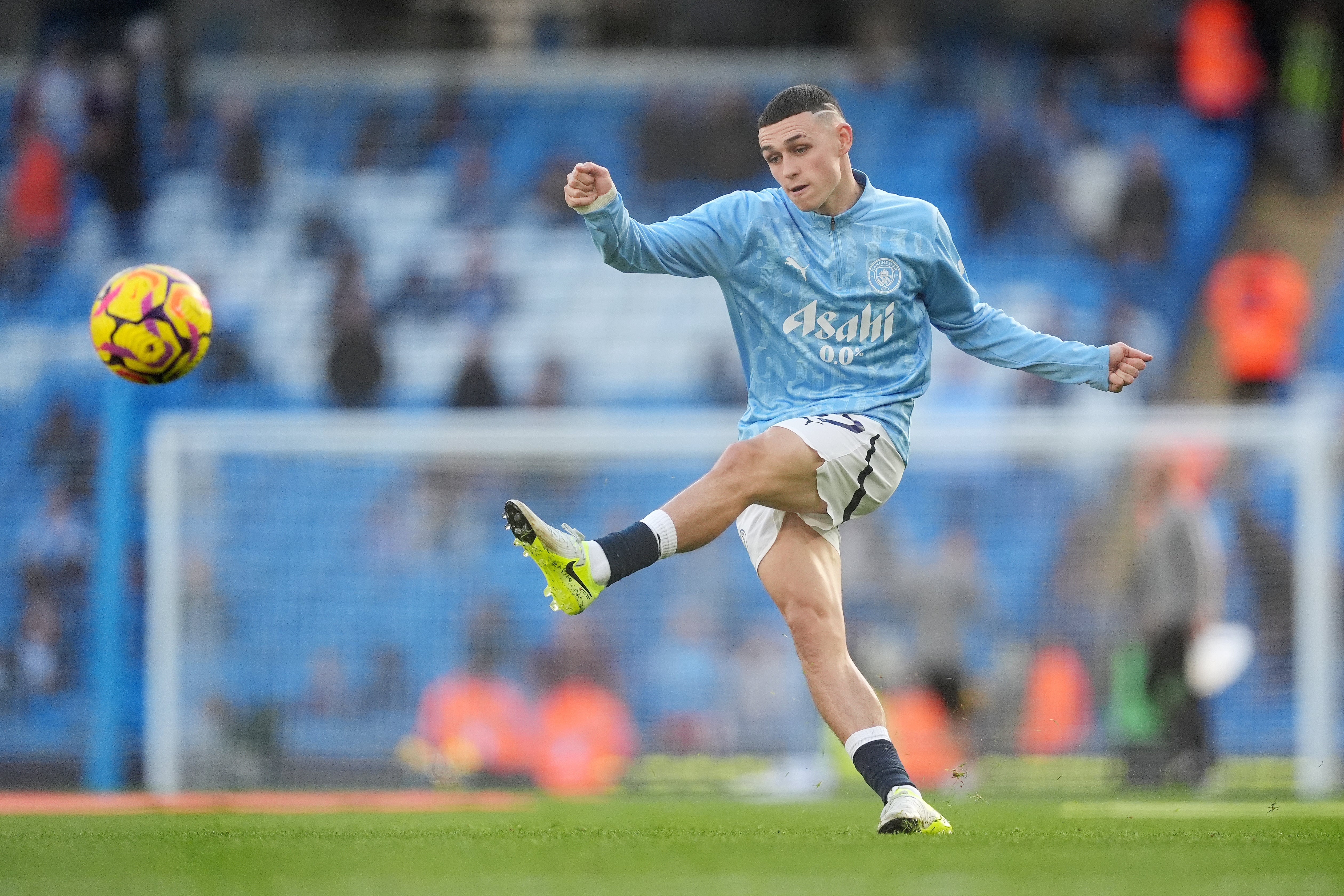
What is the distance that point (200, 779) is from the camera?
10.2m

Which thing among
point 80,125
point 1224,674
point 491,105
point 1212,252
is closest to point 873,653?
point 1224,674

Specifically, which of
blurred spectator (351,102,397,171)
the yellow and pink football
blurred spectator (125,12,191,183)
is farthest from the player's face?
blurred spectator (125,12,191,183)

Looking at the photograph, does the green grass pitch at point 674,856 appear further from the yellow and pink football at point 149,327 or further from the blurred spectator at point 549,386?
the blurred spectator at point 549,386

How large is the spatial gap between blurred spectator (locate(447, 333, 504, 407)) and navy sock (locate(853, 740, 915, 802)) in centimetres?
879

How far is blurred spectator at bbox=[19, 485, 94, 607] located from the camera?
11344 mm

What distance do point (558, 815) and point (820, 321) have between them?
2.89m

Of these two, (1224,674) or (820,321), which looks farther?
(1224,674)

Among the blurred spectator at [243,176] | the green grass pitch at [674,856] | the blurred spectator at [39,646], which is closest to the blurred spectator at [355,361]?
the blurred spectator at [243,176]

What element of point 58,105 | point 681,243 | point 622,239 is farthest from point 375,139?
point 622,239

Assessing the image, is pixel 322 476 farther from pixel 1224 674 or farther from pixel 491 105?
pixel 491 105

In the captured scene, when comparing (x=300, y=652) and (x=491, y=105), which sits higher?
(x=491, y=105)

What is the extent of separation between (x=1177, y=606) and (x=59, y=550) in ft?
24.0

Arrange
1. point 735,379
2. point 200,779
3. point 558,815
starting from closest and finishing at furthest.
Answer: point 558,815 → point 200,779 → point 735,379

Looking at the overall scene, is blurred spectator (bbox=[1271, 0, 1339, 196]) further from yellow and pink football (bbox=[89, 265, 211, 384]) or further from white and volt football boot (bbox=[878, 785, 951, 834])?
white and volt football boot (bbox=[878, 785, 951, 834])
